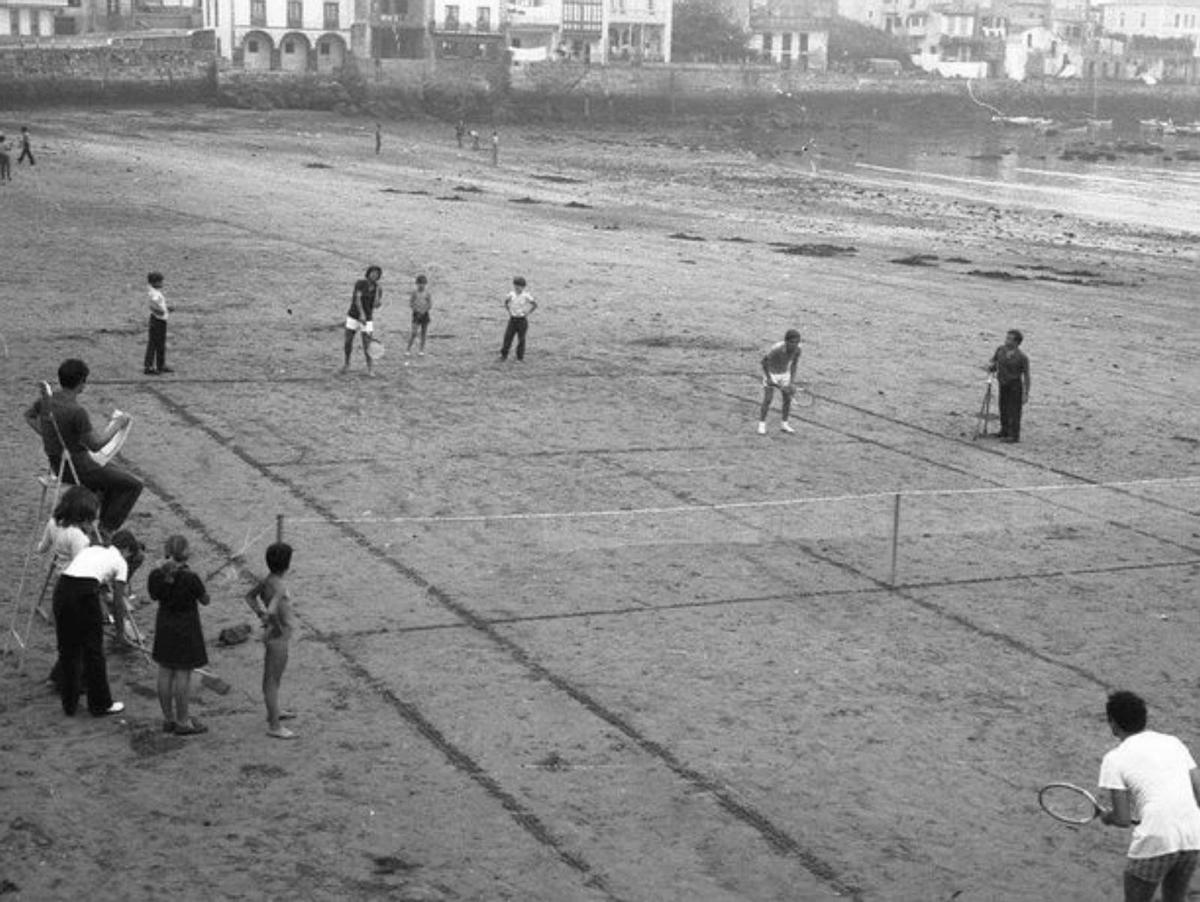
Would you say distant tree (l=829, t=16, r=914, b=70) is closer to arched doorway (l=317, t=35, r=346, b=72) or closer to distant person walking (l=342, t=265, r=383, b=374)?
arched doorway (l=317, t=35, r=346, b=72)

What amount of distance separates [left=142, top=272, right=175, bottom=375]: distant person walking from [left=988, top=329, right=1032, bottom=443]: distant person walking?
35.3 feet

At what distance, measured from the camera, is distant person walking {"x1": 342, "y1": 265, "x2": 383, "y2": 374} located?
77.5 feet

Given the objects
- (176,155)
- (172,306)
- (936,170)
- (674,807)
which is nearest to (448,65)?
(936,170)

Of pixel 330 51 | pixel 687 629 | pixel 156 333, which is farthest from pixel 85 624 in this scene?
pixel 330 51

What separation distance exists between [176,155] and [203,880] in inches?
2062

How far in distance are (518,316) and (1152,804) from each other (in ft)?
59.9

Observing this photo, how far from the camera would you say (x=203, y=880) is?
10.1 m

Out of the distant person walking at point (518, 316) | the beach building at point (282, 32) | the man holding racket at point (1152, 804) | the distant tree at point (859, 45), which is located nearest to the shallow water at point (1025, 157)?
the distant tree at point (859, 45)

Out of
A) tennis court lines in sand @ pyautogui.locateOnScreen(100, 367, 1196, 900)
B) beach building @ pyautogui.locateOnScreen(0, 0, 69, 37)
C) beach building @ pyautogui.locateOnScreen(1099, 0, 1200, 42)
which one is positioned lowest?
A: tennis court lines in sand @ pyautogui.locateOnScreen(100, 367, 1196, 900)

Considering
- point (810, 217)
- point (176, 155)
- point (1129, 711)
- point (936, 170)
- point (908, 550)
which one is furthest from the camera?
point (936, 170)

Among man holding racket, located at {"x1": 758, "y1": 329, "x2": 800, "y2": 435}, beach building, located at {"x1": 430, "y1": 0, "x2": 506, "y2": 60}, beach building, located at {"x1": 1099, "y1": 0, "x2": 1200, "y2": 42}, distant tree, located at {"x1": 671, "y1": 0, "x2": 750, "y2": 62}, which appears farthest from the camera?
beach building, located at {"x1": 1099, "y1": 0, "x2": 1200, "y2": 42}

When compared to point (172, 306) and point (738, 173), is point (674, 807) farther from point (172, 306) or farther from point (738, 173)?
point (738, 173)

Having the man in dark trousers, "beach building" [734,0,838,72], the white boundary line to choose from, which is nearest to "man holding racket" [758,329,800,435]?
the white boundary line

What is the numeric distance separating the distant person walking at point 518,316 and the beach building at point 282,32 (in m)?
71.9
